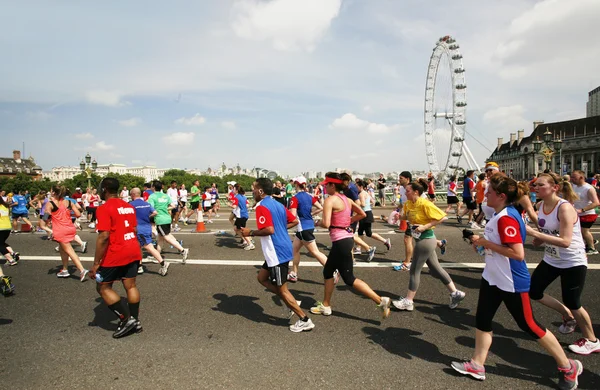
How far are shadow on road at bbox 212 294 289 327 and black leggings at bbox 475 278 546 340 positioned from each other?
2.22m

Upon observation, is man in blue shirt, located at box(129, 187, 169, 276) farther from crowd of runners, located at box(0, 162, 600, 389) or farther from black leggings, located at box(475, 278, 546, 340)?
black leggings, located at box(475, 278, 546, 340)

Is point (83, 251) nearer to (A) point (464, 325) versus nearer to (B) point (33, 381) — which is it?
(B) point (33, 381)

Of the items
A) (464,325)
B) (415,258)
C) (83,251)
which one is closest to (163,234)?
(83,251)

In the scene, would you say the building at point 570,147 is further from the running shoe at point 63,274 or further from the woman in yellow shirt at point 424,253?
the running shoe at point 63,274

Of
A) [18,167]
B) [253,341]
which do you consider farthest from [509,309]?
[18,167]

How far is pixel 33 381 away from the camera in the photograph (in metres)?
3.09

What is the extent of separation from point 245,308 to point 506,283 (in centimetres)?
323

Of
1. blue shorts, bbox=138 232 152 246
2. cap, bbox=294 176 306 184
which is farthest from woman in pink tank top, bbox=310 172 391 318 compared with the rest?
blue shorts, bbox=138 232 152 246

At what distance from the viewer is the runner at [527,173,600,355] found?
3.36 m

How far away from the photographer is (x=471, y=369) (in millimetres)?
2986

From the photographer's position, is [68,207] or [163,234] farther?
[163,234]

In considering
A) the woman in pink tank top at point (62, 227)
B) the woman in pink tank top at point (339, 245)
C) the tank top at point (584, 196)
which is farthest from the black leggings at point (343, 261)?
the tank top at point (584, 196)

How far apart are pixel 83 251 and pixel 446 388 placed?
9.04 metres

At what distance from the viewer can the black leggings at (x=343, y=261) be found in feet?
13.9
